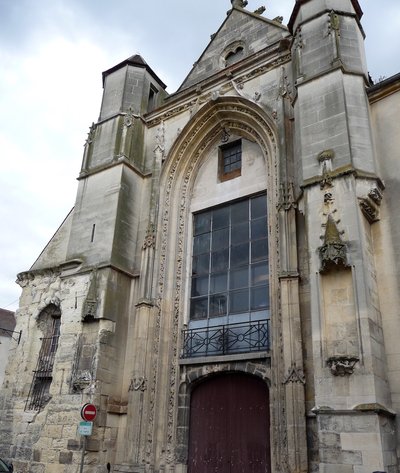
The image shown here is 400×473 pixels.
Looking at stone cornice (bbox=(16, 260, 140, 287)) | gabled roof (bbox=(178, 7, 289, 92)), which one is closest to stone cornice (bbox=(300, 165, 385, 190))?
stone cornice (bbox=(16, 260, 140, 287))

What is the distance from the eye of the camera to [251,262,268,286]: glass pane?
30.7 ft

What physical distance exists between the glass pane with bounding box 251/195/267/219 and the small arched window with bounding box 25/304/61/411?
5.33 m

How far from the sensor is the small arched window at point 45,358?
33.6 ft

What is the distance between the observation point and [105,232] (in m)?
10.9

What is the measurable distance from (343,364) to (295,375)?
136 cm

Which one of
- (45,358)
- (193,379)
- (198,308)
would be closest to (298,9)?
(198,308)

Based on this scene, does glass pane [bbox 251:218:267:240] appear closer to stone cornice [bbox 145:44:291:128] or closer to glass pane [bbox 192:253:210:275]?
glass pane [bbox 192:253:210:275]

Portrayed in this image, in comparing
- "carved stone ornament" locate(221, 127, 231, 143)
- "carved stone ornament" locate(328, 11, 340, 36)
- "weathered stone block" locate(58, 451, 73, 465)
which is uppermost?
"carved stone ornament" locate(328, 11, 340, 36)

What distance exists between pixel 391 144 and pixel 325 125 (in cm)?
124

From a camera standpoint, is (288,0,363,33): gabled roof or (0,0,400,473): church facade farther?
(288,0,363,33): gabled roof

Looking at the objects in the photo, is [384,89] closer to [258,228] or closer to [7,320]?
[258,228]

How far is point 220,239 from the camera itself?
10.5m

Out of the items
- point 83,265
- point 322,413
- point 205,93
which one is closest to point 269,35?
point 205,93

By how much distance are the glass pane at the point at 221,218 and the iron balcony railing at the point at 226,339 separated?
2476 mm
